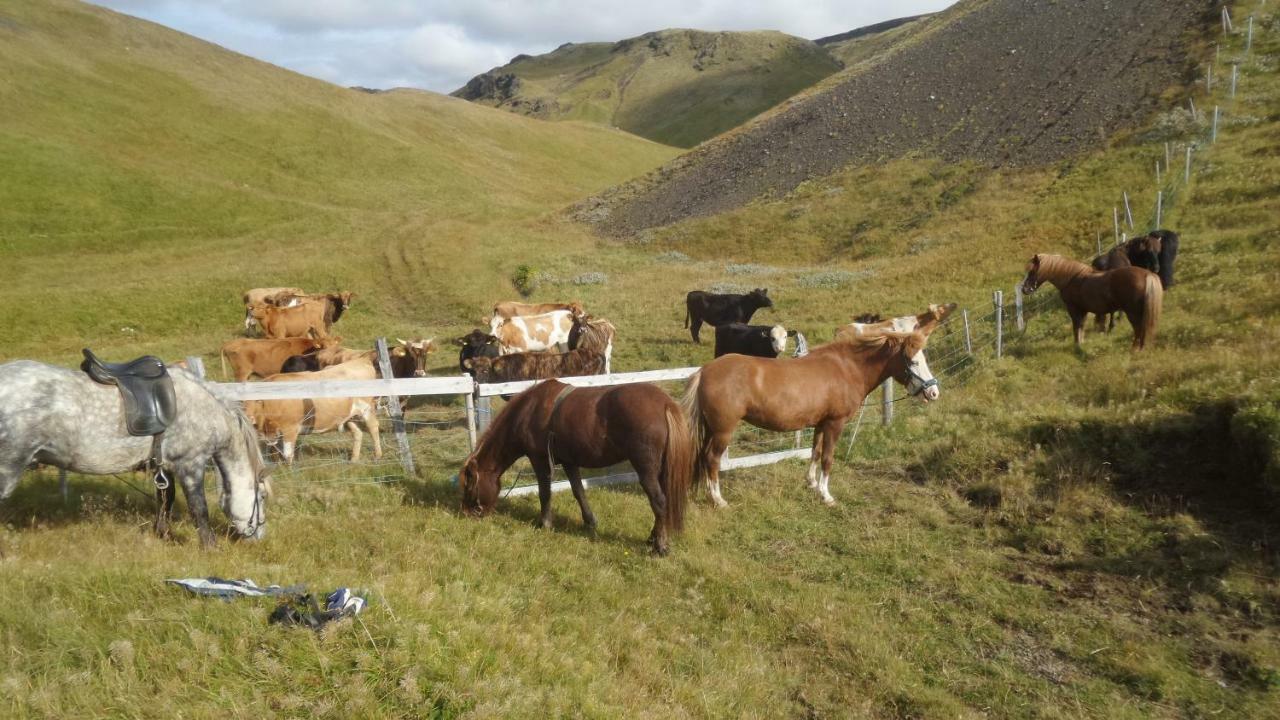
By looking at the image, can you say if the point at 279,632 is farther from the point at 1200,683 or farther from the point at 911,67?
the point at 911,67

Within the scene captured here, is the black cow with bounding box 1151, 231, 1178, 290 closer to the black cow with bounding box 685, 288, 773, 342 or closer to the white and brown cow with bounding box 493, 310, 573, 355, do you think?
the black cow with bounding box 685, 288, 773, 342

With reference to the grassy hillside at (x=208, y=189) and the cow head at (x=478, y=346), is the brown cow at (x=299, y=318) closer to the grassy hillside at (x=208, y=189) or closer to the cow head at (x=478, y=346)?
the grassy hillside at (x=208, y=189)

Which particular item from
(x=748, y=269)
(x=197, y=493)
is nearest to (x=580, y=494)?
(x=197, y=493)

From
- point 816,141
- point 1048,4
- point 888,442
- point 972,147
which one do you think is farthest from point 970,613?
point 1048,4

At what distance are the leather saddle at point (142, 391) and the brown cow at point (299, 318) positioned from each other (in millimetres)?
15868

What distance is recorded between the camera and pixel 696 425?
26.9ft

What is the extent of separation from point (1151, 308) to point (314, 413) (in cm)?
1420

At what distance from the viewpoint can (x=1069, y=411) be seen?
9367 mm

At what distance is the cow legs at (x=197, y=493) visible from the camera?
229 inches

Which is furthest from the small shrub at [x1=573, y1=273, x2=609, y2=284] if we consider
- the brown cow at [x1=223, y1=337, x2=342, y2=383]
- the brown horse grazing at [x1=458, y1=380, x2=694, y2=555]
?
the brown horse grazing at [x1=458, y1=380, x2=694, y2=555]

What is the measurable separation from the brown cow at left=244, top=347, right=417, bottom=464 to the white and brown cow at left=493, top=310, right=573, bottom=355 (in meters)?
5.13

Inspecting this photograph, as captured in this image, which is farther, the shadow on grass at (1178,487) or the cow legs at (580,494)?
the cow legs at (580,494)

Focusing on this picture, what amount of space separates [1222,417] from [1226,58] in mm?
37788

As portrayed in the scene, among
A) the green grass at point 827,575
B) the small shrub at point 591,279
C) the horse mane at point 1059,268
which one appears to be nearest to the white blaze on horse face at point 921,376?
the green grass at point 827,575
